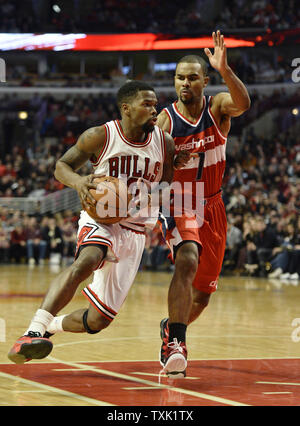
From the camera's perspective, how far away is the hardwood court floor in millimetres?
4707

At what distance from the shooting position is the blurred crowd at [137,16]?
27.9m

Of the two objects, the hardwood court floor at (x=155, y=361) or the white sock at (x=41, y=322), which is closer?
the hardwood court floor at (x=155, y=361)

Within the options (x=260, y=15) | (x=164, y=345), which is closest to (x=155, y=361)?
(x=164, y=345)

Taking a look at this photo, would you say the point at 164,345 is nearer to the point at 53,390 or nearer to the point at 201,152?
the point at 53,390

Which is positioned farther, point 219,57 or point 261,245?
point 261,245

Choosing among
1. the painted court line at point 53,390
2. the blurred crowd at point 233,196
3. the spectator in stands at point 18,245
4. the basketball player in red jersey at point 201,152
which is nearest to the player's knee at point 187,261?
the basketball player in red jersey at point 201,152

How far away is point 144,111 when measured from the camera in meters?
5.56

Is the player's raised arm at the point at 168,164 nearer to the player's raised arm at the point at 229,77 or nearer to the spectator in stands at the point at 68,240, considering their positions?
the player's raised arm at the point at 229,77

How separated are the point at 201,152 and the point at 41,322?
2052 mm

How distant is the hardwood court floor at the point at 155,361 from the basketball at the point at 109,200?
113cm

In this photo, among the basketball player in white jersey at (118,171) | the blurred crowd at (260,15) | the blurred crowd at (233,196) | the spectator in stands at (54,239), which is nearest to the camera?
the basketball player in white jersey at (118,171)

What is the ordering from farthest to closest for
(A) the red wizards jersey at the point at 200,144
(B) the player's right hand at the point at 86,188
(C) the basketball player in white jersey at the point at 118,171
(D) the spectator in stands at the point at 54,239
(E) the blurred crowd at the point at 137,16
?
(E) the blurred crowd at the point at 137,16
(D) the spectator in stands at the point at 54,239
(A) the red wizards jersey at the point at 200,144
(C) the basketball player in white jersey at the point at 118,171
(B) the player's right hand at the point at 86,188

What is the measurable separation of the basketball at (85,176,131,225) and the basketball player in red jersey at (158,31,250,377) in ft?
2.22

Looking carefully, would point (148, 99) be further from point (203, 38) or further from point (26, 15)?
point (26, 15)
